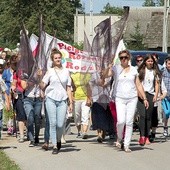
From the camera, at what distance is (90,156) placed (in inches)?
442

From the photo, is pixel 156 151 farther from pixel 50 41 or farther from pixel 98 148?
pixel 50 41

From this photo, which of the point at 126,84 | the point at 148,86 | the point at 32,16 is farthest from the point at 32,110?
the point at 32,16

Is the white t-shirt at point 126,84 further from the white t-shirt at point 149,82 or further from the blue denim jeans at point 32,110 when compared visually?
the blue denim jeans at point 32,110

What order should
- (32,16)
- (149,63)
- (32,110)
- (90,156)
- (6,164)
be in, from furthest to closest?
(32,16) < (149,63) < (32,110) < (90,156) < (6,164)

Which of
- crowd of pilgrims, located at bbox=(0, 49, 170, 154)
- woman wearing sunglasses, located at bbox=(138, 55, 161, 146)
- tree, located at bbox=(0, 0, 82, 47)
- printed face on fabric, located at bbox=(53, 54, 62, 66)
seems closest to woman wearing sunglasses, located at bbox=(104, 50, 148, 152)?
crowd of pilgrims, located at bbox=(0, 49, 170, 154)

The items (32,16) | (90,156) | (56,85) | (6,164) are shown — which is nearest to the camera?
(6,164)

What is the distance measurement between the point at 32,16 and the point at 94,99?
168 ft

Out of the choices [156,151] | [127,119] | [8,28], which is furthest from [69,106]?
[8,28]

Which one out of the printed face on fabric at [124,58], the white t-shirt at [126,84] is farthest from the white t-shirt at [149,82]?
the printed face on fabric at [124,58]

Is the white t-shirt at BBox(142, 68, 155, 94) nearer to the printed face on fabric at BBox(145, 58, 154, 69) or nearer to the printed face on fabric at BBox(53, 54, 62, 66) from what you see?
the printed face on fabric at BBox(145, 58, 154, 69)

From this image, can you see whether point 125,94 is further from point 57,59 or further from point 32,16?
point 32,16

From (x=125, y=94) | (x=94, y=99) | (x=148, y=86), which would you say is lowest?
(x=94, y=99)

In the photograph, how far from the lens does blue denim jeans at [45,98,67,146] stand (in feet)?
37.2

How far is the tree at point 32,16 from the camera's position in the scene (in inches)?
2404
